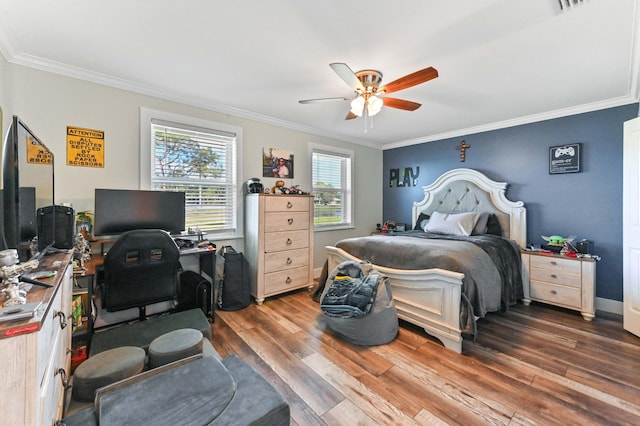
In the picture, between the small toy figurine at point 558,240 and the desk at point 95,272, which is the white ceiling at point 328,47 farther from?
the desk at point 95,272

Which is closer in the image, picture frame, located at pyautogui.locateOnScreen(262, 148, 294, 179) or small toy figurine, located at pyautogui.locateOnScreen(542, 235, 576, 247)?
small toy figurine, located at pyautogui.locateOnScreen(542, 235, 576, 247)

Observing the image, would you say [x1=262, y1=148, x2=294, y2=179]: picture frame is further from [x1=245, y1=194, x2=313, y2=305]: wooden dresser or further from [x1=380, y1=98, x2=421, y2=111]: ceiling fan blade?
[x1=380, y1=98, x2=421, y2=111]: ceiling fan blade

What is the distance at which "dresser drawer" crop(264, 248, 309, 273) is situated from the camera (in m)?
3.22

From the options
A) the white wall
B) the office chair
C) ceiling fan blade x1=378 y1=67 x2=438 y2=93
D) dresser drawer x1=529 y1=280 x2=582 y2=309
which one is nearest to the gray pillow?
dresser drawer x1=529 y1=280 x2=582 y2=309

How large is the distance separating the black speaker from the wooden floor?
1.32m

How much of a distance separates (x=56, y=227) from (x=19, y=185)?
662mm

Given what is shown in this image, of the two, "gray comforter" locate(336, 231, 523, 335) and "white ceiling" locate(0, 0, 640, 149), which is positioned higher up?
"white ceiling" locate(0, 0, 640, 149)

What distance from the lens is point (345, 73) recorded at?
190 cm

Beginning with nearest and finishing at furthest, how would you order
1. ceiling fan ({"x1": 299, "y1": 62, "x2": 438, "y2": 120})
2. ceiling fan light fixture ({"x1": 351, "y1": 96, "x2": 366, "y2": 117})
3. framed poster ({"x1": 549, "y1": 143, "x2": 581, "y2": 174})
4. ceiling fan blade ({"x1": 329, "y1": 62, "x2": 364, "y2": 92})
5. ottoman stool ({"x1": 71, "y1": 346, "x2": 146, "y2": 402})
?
ottoman stool ({"x1": 71, "y1": 346, "x2": 146, "y2": 402}) < ceiling fan blade ({"x1": 329, "y1": 62, "x2": 364, "y2": 92}) < ceiling fan ({"x1": 299, "y1": 62, "x2": 438, "y2": 120}) < ceiling fan light fixture ({"x1": 351, "y1": 96, "x2": 366, "y2": 117}) < framed poster ({"x1": 549, "y1": 143, "x2": 581, "y2": 174})

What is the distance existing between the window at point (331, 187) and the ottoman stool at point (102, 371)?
2.95 meters

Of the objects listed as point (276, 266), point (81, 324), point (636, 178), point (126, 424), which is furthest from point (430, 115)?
point (81, 324)

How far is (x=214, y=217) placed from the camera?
3242 millimetres

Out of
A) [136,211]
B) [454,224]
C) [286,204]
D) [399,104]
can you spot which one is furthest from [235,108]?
[454,224]

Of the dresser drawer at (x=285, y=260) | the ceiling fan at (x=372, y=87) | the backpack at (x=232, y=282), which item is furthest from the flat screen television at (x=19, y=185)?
the dresser drawer at (x=285, y=260)
